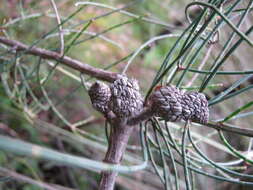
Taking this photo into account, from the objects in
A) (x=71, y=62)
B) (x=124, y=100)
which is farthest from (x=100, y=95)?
(x=71, y=62)

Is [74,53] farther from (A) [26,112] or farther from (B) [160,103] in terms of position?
(B) [160,103]

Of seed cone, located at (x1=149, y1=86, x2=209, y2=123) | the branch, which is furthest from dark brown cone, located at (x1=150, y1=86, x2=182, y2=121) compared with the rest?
the branch

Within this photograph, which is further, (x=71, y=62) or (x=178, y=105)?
(x=71, y=62)

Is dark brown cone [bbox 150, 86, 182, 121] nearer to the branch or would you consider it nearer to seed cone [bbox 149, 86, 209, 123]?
seed cone [bbox 149, 86, 209, 123]

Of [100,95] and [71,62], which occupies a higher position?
[71,62]

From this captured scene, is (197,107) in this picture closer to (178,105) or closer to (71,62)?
(178,105)

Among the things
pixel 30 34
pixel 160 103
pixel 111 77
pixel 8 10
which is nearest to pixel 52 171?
pixel 30 34
